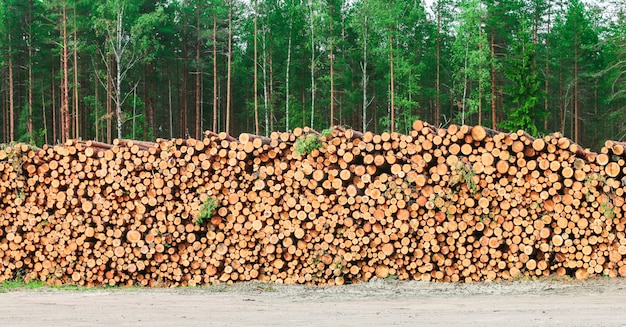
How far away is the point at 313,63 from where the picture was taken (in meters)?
33.7

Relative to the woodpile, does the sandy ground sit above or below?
below

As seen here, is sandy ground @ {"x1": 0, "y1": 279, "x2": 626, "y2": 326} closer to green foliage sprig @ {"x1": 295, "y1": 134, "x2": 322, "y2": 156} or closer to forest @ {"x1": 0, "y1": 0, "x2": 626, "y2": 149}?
green foliage sprig @ {"x1": 295, "y1": 134, "x2": 322, "y2": 156}

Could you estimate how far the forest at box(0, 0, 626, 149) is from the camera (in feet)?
107

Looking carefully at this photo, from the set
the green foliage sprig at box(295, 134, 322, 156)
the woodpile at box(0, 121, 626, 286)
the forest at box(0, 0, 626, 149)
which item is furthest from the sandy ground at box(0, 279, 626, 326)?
the forest at box(0, 0, 626, 149)

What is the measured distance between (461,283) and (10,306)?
5498 mm

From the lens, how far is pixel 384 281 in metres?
8.72

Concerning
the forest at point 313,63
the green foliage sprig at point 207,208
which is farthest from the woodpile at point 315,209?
the forest at point 313,63

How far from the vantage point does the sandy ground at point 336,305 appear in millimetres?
6258

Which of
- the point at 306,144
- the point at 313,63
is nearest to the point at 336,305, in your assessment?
the point at 306,144

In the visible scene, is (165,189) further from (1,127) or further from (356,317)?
(1,127)

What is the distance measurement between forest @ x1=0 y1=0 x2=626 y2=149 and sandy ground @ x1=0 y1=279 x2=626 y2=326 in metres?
22.3

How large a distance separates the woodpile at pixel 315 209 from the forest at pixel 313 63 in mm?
20882

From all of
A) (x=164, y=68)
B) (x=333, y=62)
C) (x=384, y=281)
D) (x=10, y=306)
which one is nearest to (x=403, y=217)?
(x=384, y=281)

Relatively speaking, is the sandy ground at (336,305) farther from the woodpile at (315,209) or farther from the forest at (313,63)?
the forest at (313,63)
